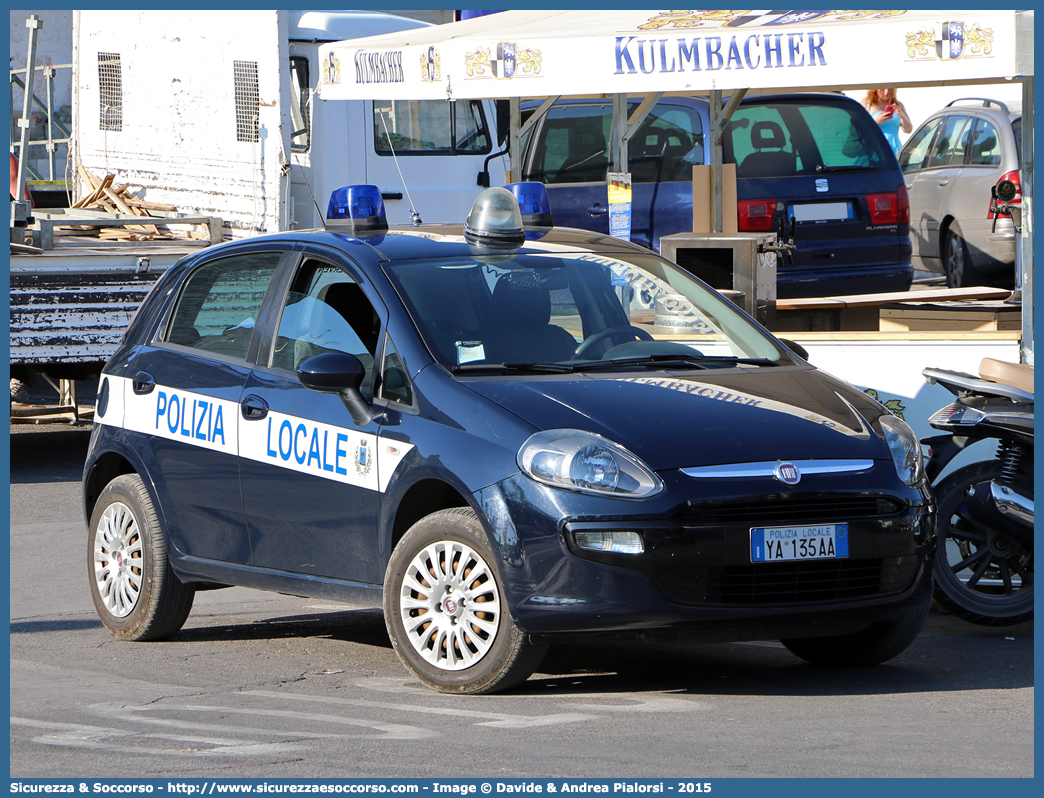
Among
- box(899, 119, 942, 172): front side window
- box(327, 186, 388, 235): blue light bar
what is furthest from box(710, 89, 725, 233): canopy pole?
box(899, 119, 942, 172): front side window

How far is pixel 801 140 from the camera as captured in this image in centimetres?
1332

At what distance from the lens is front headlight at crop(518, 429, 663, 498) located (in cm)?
534

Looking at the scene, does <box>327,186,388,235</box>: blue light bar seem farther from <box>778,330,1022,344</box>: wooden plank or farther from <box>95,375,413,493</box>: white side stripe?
<box>778,330,1022,344</box>: wooden plank

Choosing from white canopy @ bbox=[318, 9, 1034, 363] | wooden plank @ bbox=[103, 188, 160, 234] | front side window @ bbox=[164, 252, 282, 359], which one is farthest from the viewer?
wooden plank @ bbox=[103, 188, 160, 234]

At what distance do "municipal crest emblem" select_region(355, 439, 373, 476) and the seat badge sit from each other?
146cm

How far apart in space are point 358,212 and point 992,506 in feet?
9.53

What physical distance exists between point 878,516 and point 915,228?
13395 mm

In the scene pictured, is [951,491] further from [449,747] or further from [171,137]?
[171,137]

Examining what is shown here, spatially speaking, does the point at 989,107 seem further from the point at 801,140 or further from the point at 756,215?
the point at 756,215

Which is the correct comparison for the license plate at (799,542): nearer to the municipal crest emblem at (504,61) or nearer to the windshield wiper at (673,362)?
the windshield wiper at (673,362)

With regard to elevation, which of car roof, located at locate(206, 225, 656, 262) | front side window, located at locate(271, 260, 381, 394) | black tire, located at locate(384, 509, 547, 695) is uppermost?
car roof, located at locate(206, 225, 656, 262)

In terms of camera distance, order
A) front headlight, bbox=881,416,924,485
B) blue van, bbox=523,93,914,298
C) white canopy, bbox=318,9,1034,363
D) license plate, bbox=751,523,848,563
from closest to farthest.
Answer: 1. license plate, bbox=751,523,848,563
2. front headlight, bbox=881,416,924,485
3. white canopy, bbox=318,9,1034,363
4. blue van, bbox=523,93,914,298

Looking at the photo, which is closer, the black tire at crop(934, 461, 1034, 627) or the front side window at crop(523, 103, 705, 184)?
the black tire at crop(934, 461, 1034, 627)

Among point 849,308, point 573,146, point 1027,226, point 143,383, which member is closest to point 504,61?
point 849,308
